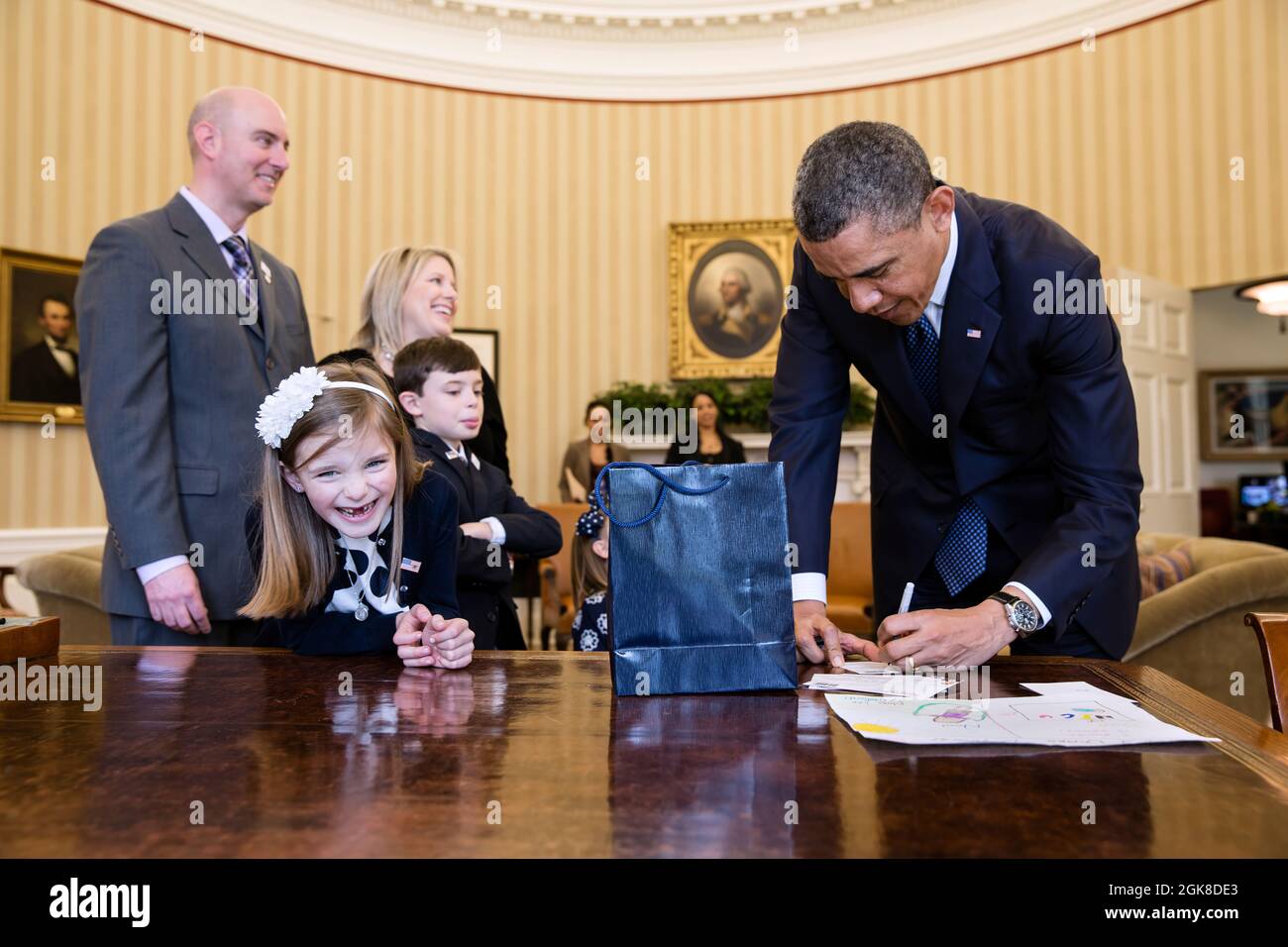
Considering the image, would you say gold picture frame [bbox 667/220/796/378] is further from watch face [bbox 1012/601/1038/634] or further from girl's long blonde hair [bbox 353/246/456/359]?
watch face [bbox 1012/601/1038/634]

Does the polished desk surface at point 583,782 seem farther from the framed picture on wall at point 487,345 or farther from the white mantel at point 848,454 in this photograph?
the framed picture on wall at point 487,345

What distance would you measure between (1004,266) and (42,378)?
20.7ft

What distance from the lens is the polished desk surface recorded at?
80 centimetres

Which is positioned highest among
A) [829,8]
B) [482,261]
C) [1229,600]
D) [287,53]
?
[829,8]

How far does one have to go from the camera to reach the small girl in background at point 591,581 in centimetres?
358

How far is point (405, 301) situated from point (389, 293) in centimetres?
7

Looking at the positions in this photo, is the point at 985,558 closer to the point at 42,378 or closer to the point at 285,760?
the point at 285,760

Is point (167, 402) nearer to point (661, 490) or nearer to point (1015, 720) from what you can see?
point (661, 490)

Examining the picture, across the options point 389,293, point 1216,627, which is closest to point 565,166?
point 389,293

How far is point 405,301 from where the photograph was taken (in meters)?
3.12

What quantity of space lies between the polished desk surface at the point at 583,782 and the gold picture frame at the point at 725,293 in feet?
24.1

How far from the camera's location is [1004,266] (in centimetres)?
188
